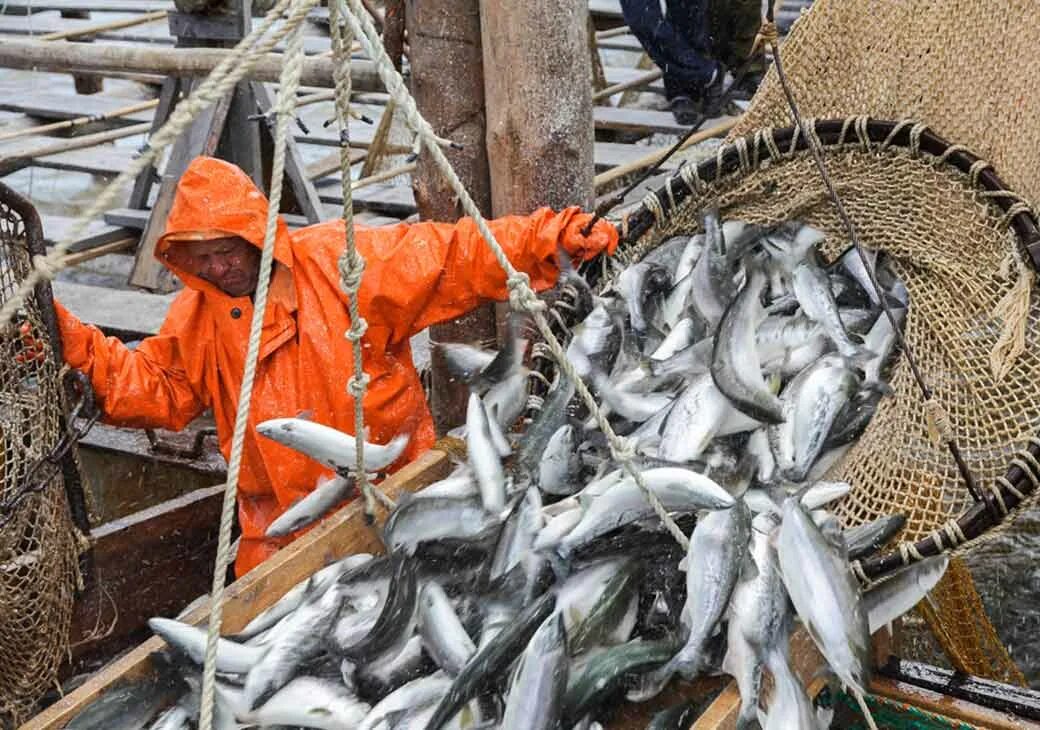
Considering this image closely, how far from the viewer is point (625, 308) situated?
13.5ft

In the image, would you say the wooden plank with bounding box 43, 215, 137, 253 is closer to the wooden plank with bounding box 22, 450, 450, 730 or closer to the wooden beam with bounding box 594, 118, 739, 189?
the wooden beam with bounding box 594, 118, 739, 189

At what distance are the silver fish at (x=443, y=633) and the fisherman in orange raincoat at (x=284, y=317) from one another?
4.58 feet

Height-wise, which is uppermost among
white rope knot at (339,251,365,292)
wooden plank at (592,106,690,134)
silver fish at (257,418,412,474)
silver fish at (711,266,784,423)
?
white rope knot at (339,251,365,292)

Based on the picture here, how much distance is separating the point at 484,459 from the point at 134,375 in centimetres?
169

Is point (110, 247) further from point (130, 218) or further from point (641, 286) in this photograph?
point (641, 286)

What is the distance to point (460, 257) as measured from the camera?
4227mm

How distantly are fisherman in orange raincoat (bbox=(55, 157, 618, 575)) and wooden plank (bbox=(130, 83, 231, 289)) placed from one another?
132 inches

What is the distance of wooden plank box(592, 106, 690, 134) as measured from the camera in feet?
33.3

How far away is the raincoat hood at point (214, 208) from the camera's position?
13.2 ft

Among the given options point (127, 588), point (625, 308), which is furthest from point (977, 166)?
point (127, 588)

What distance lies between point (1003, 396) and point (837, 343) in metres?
0.56

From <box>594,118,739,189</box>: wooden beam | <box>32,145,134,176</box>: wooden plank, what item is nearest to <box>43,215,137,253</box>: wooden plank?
<box>32,145,134,176</box>: wooden plank

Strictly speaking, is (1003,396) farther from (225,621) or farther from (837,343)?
(225,621)

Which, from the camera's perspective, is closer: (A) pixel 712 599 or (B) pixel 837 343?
(A) pixel 712 599
